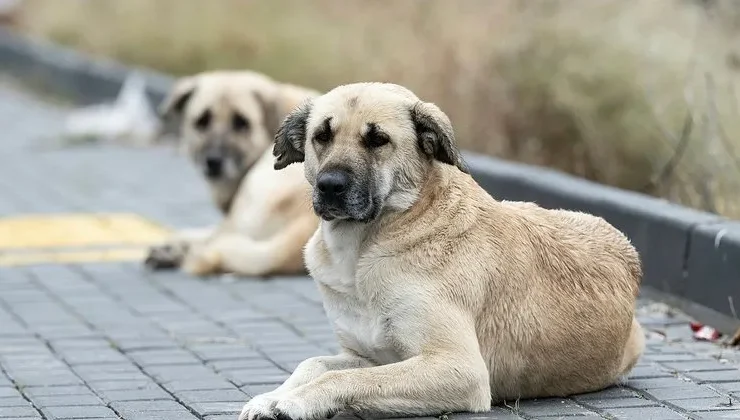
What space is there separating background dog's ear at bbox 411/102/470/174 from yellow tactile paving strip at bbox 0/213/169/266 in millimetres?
4383

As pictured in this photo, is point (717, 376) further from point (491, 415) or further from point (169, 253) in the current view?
point (169, 253)

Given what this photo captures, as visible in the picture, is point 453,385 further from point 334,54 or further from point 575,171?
point 334,54

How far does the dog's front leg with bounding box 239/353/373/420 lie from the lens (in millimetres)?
5594

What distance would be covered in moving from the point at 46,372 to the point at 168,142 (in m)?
9.18

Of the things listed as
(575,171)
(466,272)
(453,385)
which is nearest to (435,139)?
(466,272)

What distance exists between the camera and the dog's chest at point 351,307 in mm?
5961

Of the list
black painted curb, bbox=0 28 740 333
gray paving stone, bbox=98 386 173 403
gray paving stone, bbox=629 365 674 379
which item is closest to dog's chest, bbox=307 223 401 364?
gray paving stone, bbox=98 386 173 403

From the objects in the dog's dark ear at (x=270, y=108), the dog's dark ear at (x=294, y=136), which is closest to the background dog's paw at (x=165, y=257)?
the dog's dark ear at (x=270, y=108)

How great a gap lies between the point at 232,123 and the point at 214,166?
0.29 m

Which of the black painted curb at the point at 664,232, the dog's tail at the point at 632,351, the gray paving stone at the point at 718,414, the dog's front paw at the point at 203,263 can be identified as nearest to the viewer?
the gray paving stone at the point at 718,414

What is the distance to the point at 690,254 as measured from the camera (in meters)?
8.03

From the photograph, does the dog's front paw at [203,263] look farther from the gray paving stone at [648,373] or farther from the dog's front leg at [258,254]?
the gray paving stone at [648,373]

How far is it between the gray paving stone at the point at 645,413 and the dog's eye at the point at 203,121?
465 cm

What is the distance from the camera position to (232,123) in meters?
10.1
